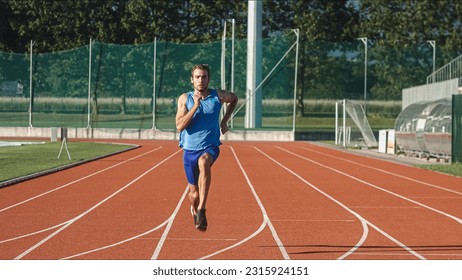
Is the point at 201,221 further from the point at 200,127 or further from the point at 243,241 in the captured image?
the point at 243,241

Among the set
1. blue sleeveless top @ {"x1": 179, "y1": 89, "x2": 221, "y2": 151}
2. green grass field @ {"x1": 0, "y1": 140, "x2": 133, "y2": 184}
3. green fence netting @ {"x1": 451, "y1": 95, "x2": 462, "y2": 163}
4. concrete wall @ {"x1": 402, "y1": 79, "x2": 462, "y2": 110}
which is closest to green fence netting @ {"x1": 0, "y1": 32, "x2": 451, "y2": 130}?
concrete wall @ {"x1": 402, "y1": 79, "x2": 462, "y2": 110}

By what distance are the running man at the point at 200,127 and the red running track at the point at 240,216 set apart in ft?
2.40

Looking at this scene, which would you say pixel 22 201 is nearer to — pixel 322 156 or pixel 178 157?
pixel 178 157

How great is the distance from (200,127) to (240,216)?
4.74 m

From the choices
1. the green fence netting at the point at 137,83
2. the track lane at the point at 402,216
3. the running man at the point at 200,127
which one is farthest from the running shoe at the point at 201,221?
the green fence netting at the point at 137,83

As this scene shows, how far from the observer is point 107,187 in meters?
20.6

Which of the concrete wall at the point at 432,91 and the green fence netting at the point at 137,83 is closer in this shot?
the concrete wall at the point at 432,91

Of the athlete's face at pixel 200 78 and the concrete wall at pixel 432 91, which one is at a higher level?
the concrete wall at pixel 432 91

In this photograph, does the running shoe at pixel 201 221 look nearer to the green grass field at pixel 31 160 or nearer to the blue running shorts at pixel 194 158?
the blue running shorts at pixel 194 158

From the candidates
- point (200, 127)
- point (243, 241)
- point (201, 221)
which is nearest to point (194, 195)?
point (201, 221)

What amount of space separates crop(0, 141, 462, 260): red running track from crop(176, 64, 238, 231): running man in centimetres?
73

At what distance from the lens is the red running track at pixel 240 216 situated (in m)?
10.9

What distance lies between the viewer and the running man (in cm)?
994

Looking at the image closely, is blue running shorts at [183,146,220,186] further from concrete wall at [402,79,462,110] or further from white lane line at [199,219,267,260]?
concrete wall at [402,79,462,110]
